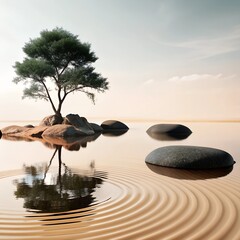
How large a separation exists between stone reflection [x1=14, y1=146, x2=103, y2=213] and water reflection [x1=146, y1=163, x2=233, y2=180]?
203 cm

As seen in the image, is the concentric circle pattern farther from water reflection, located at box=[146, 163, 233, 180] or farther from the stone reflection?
water reflection, located at box=[146, 163, 233, 180]

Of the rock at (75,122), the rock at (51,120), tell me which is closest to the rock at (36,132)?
the rock at (75,122)

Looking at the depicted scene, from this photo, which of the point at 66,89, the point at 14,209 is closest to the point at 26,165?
the point at 14,209

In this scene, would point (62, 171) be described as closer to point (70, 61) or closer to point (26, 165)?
point (26, 165)

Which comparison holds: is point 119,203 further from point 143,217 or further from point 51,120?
point 51,120

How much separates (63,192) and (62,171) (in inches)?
101

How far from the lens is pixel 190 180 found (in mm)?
7297

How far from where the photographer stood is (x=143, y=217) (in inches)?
177

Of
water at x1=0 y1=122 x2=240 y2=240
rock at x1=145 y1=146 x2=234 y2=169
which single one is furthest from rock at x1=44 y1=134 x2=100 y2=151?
water at x1=0 y1=122 x2=240 y2=240

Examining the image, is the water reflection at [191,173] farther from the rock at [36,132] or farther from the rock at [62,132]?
the rock at [36,132]

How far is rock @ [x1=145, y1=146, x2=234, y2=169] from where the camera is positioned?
9008 millimetres

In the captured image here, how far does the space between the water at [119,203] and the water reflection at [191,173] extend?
0.09 feet

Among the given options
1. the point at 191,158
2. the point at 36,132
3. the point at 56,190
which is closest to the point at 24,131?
the point at 36,132

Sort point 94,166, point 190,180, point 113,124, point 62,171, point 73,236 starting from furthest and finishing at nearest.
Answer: point 113,124 < point 94,166 < point 62,171 < point 190,180 < point 73,236
